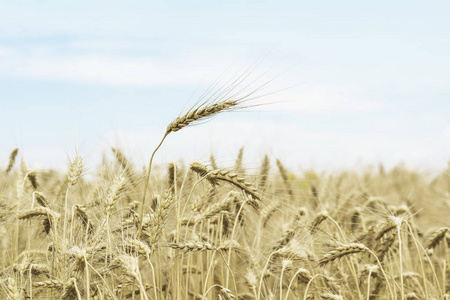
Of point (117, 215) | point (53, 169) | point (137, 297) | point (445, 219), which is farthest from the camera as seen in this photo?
point (53, 169)

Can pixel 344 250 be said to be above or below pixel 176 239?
below

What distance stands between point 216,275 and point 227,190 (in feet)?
3.23

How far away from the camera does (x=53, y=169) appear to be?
6441 millimetres

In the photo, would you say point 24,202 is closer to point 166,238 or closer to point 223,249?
point 166,238

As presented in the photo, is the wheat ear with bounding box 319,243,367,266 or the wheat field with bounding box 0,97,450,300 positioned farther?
the wheat ear with bounding box 319,243,367,266

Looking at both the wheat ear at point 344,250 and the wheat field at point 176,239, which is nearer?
the wheat field at point 176,239

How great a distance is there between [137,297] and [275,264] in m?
1.19

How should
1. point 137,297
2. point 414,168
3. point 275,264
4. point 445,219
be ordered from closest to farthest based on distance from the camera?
point 275,264 → point 137,297 → point 445,219 → point 414,168

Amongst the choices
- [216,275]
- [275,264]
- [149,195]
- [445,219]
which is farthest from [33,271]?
[445,219]

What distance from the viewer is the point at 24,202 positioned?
396 cm

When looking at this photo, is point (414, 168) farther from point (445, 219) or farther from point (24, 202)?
point (24, 202)

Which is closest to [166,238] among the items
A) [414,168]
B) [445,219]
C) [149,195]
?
[149,195]

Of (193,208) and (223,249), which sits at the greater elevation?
(193,208)

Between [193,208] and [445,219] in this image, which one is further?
[445,219]
